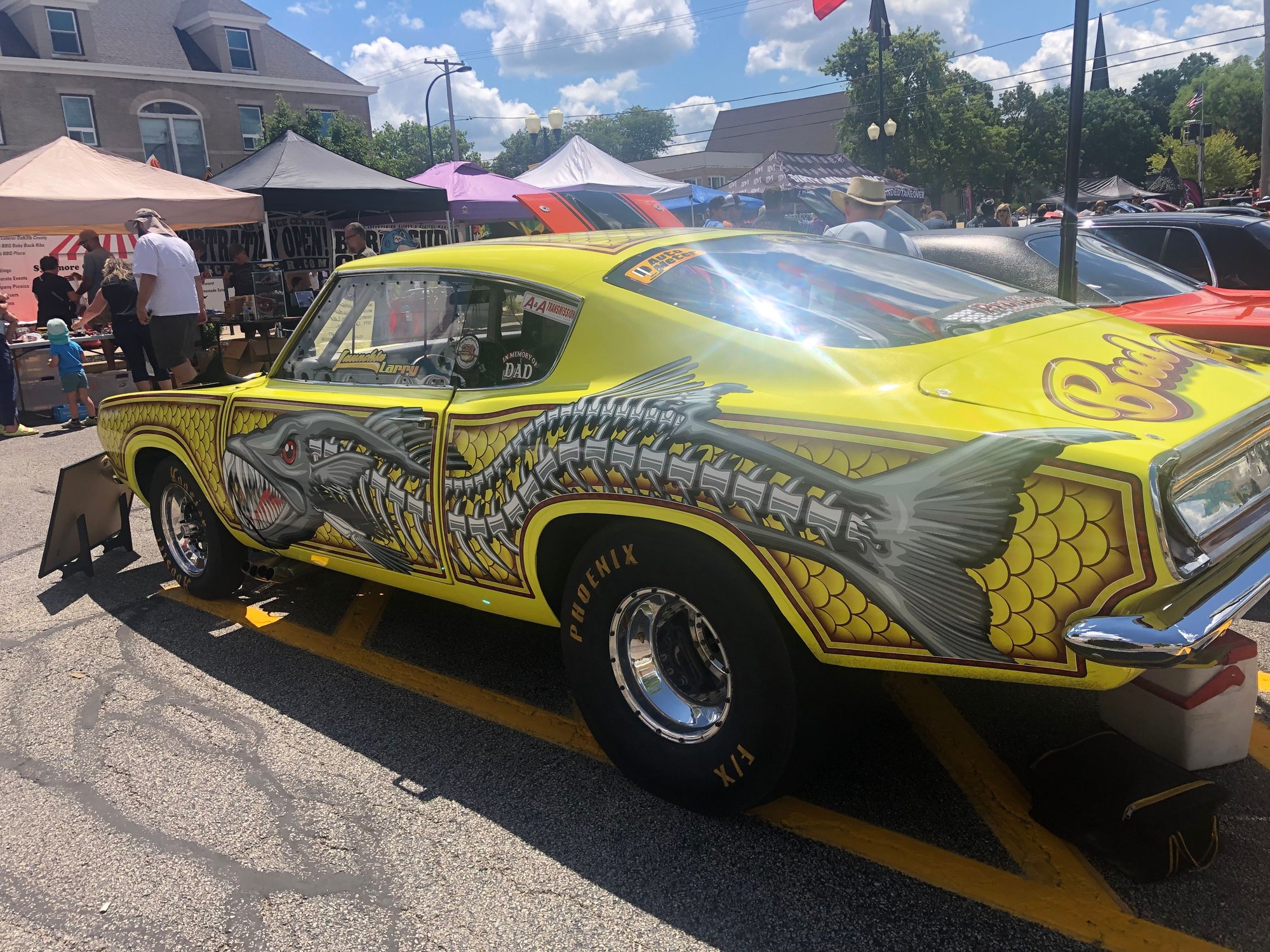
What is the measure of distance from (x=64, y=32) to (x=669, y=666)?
139 feet

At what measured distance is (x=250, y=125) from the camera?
1594 inches

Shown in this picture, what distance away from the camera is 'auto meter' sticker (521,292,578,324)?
9.18 ft

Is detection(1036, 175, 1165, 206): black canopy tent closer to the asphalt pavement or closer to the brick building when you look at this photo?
the asphalt pavement

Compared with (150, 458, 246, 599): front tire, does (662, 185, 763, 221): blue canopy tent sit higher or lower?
higher

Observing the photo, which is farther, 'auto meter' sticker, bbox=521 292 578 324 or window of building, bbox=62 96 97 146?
window of building, bbox=62 96 97 146

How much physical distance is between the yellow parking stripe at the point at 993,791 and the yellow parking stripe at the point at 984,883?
53 mm

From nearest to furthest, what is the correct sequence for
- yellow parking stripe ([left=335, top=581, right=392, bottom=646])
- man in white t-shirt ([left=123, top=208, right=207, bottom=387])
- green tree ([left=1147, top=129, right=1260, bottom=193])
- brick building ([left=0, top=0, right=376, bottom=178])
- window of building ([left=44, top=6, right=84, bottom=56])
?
yellow parking stripe ([left=335, top=581, right=392, bottom=646])
man in white t-shirt ([left=123, top=208, right=207, bottom=387])
brick building ([left=0, top=0, right=376, bottom=178])
window of building ([left=44, top=6, right=84, bottom=56])
green tree ([left=1147, top=129, right=1260, bottom=193])


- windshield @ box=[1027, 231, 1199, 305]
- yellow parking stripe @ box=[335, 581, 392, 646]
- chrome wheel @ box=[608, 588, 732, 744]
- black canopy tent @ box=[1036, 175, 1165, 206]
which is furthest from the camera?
black canopy tent @ box=[1036, 175, 1165, 206]

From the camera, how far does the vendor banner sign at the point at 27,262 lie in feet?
50.4

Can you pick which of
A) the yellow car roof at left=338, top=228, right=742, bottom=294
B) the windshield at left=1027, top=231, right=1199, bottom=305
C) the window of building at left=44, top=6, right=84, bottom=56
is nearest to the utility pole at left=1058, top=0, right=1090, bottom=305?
the windshield at left=1027, top=231, right=1199, bottom=305

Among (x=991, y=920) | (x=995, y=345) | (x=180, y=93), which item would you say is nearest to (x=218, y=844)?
(x=991, y=920)

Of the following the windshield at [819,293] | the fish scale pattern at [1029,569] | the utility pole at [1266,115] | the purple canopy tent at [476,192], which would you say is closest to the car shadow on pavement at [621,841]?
the fish scale pattern at [1029,569]

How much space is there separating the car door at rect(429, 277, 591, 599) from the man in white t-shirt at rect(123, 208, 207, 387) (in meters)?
6.23

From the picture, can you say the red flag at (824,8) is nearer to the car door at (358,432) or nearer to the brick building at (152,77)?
the car door at (358,432)
